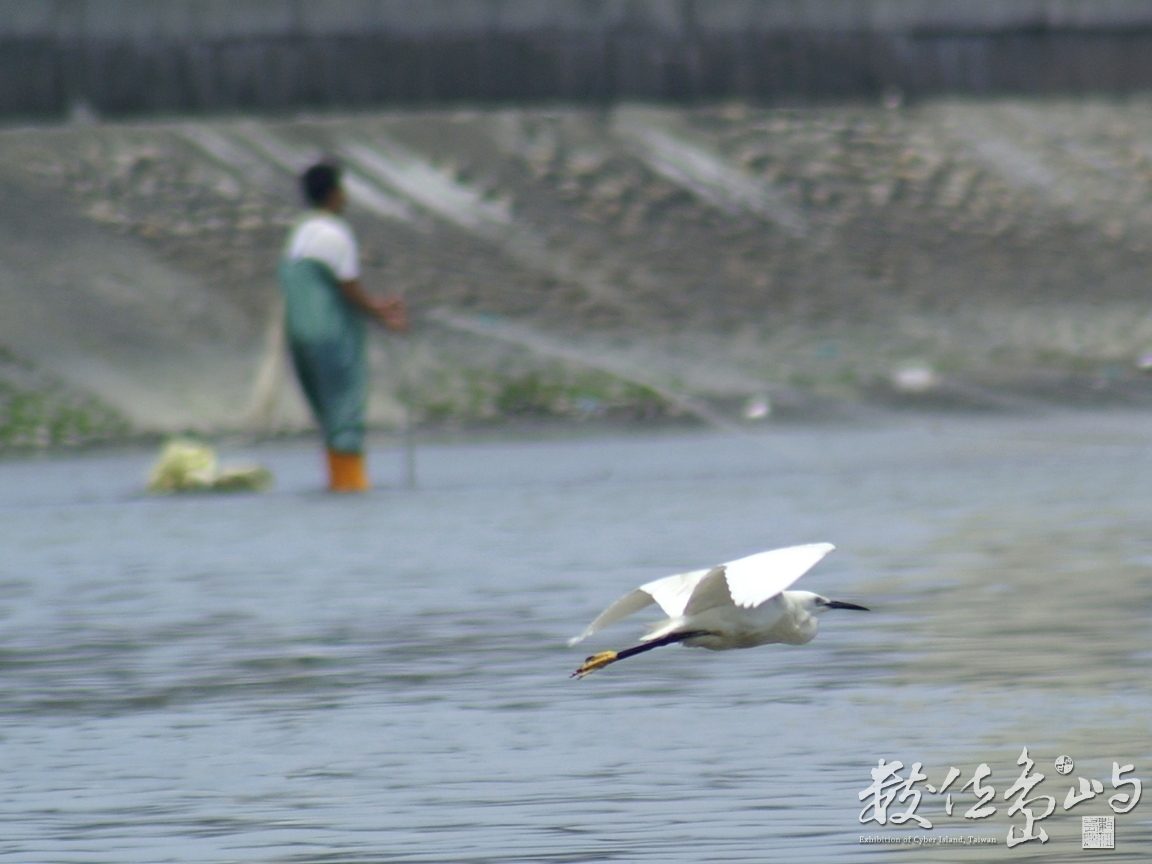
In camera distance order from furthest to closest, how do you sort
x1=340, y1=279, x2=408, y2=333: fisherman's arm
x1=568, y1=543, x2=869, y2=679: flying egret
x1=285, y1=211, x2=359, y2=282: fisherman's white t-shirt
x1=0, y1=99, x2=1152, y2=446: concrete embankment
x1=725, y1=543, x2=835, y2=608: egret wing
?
x1=0, y1=99, x2=1152, y2=446: concrete embankment
x1=285, y1=211, x2=359, y2=282: fisherman's white t-shirt
x1=340, y1=279, x2=408, y2=333: fisherman's arm
x1=568, y1=543, x2=869, y2=679: flying egret
x1=725, y1=543, x2=835, y2=608: egret wing

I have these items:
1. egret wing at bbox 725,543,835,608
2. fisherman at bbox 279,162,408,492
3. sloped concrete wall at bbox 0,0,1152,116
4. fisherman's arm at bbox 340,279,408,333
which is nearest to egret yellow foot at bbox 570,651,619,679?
egret wing at bbox 725,543,835,608

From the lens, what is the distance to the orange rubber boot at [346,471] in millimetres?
17109

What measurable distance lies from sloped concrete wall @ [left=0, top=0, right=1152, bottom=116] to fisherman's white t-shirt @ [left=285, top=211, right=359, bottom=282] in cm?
1353

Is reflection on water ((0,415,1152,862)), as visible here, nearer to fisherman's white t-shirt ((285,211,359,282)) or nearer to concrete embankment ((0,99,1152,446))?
fisherman's white t-shirt ((285,211,359,282))

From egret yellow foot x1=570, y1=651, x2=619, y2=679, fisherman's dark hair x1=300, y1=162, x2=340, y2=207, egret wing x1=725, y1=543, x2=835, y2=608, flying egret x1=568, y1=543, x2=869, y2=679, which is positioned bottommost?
egret yellow foot x1=570, y1=651, x2=619, y2=679

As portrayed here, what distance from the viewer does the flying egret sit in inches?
297

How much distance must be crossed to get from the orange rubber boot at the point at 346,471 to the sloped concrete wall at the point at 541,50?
1398 cm

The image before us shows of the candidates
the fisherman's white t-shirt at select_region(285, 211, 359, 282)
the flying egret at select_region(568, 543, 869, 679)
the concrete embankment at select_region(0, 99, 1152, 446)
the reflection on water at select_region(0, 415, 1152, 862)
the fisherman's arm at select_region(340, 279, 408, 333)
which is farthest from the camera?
the concrete embankment at select_region(0, 99, 1152, 446)

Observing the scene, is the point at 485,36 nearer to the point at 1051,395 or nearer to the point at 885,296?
the point at 885,296

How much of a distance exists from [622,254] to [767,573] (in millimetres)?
21627

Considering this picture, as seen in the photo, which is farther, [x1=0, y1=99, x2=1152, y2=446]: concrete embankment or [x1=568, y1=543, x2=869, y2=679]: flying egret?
[x1=0, y1=99, x2=1152, y2=446]: concrete embankment

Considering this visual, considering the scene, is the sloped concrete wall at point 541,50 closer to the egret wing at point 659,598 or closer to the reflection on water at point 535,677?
the reflection on water at point 535,677

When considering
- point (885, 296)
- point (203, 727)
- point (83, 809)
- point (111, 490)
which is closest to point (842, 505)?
point (111, 490)

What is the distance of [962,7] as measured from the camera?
31.4 meters
